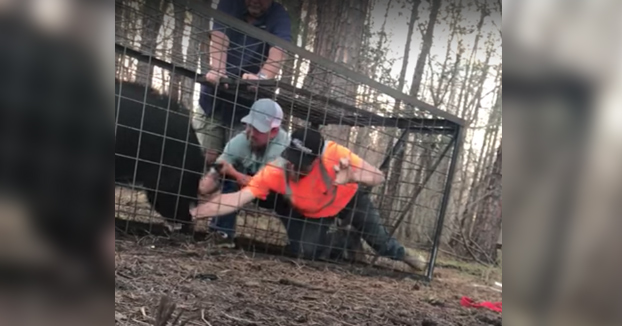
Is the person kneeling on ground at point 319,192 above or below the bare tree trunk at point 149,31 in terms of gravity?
below

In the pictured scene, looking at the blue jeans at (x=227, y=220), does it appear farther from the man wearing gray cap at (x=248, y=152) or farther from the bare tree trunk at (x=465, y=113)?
the bare tree trunk at (x=465, y=113)

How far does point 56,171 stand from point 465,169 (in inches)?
108

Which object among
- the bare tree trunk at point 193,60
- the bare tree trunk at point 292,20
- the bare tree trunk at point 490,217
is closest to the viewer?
the bare tree trunk at point 193,60

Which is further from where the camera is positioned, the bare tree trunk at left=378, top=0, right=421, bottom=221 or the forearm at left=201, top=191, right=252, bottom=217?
the bare tree trunk at left=378, top=0, right=421, bottom=221

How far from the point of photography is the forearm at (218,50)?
155 cm

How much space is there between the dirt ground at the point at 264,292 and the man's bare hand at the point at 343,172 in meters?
0.38

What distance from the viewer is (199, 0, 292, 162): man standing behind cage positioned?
1587mm

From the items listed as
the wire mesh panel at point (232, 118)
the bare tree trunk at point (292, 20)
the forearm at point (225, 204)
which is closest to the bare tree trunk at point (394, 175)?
the wire mesh panel at point (232, 118)

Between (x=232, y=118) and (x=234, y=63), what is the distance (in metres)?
0.23

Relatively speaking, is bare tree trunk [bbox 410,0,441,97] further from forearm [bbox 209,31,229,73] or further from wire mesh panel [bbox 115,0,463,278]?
forearm [bbox 209,31,229,73]

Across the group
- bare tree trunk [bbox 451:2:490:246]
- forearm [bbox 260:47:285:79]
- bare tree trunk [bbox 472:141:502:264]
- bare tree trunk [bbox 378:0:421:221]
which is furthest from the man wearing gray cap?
bare tree trunk [bbox 472:141:502:264]

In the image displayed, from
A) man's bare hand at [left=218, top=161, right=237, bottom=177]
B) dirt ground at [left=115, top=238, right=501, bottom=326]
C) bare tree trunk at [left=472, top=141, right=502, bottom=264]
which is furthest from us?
bare tree trunk at [left=472, top=141, right=502, bottom=264]

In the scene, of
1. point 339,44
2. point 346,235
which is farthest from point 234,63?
point 346,235

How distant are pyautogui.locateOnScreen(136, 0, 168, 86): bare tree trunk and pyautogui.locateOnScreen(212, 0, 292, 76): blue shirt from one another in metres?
0.20
